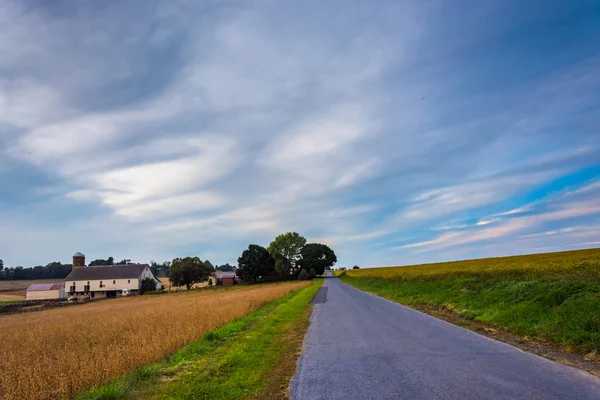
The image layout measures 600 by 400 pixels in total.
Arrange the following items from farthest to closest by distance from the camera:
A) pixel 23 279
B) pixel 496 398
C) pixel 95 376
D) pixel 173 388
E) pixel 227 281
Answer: pixel 23 279
pixel 227 281
pixel 95 376
pixel 173 388
pixel 496 398

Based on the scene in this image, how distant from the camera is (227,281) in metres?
116

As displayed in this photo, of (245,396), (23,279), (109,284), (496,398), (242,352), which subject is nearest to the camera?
(496,398)

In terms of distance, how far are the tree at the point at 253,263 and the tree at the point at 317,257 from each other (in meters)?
22.1

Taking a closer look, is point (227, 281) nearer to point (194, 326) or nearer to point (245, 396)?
point (194, 326)

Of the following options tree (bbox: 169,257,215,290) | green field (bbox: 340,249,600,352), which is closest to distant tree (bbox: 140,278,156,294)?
tree (bbox: 169,257,215,290)

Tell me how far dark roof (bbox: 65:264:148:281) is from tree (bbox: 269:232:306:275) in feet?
142

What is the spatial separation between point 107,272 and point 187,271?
27413 millimetres

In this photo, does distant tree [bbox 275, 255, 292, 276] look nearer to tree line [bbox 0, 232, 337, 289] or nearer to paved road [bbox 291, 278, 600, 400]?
tree line [bbox 0, 232, 337, 289]

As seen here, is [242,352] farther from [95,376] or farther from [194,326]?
[194,326]

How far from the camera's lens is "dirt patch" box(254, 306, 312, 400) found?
6.93 m

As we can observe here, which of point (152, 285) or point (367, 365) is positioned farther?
point (152, 285)

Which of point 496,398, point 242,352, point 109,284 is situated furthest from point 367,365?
point 109,284

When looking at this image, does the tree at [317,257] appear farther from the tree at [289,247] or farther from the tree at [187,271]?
the tree at [187,271]

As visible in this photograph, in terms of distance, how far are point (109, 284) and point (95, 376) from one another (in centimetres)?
10907
